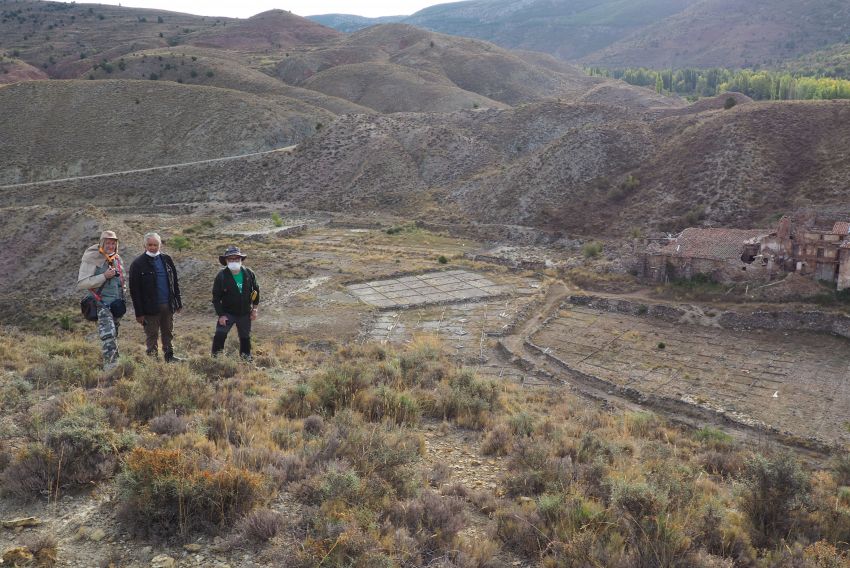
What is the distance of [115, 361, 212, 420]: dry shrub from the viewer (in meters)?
8.27

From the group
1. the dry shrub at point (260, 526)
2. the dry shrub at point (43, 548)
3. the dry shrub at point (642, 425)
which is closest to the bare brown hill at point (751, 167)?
the dry shrub at point (642, 425)

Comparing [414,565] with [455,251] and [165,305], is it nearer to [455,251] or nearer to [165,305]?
[165,305]

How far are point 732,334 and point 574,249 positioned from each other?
14.9 metres

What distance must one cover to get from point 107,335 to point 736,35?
185 metres

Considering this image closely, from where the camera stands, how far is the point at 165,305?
1063 centimetres

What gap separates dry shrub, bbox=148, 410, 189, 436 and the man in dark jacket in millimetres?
3139

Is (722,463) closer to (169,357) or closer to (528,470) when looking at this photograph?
(528,470)

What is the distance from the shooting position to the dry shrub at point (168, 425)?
7533 millimetres

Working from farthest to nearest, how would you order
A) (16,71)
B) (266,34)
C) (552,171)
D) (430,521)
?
(266,34)
(16,71)
(552,171)
(430,521)

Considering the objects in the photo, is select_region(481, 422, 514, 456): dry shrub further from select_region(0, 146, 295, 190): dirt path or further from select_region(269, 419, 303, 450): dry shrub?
select_region(0, 146, 295, 190): dirt path

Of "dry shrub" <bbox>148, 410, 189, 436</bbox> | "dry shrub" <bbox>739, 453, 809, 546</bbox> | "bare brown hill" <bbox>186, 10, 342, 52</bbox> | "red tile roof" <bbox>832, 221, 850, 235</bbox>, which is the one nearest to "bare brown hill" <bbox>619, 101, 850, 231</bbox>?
"red tile roof" <bbox>832, 221, 850, 235</bbox>

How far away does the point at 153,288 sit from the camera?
412 inches

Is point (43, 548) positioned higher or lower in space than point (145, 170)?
lower

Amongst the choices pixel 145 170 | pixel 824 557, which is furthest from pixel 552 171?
pixel 824 557
